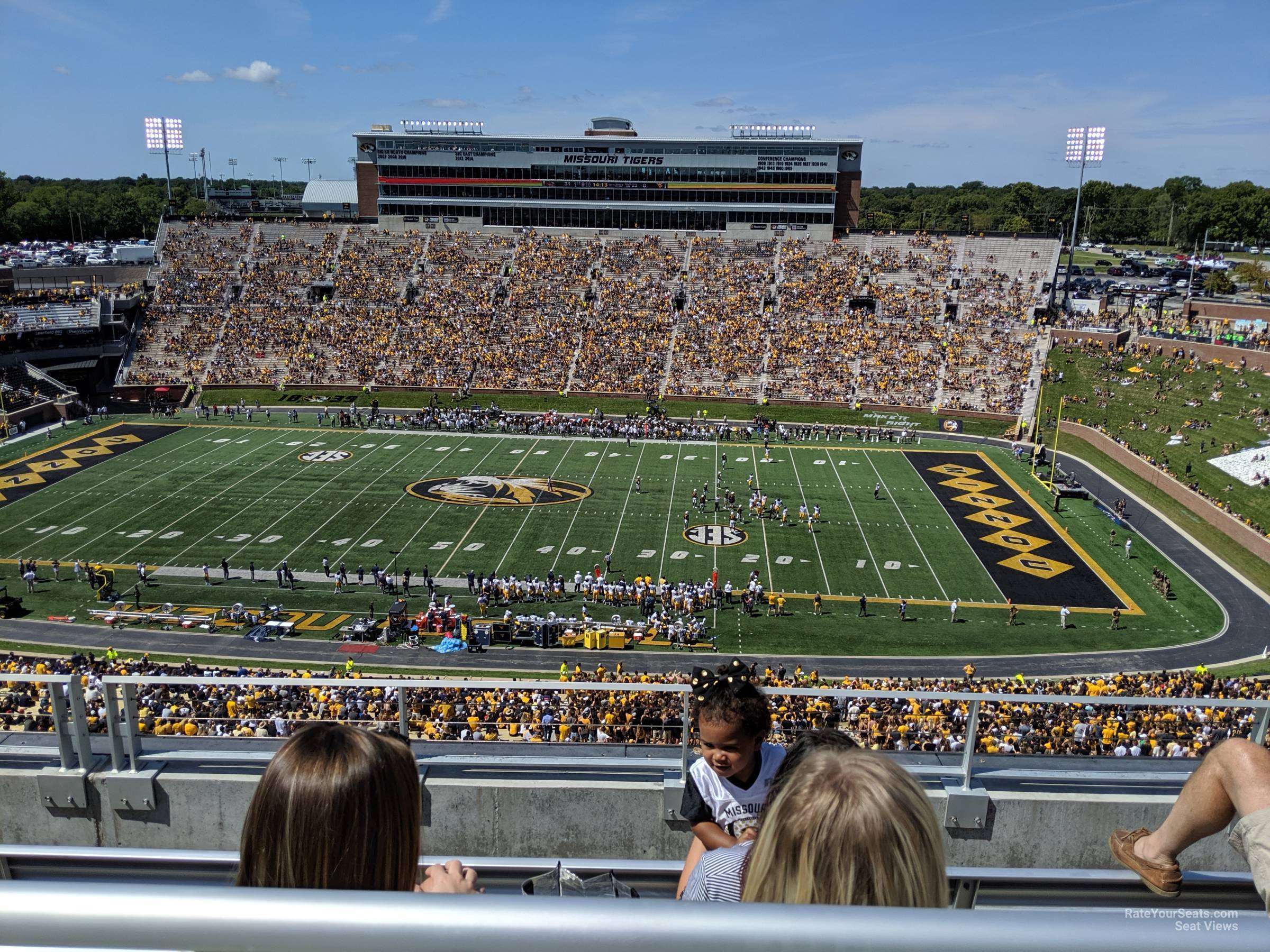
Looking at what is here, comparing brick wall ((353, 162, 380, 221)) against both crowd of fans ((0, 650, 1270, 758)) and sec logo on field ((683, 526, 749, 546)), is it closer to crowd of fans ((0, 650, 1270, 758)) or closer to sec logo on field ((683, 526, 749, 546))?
sec logo on field ((683, 526, 749, 546))

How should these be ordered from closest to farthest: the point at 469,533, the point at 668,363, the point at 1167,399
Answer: the point at 469,533 < the point at 1167,399 < the point at 668,363

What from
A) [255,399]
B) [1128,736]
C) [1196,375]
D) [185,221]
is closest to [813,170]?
[1196,375]

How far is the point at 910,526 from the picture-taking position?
1423 inches

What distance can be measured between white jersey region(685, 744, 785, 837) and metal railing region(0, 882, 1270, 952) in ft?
9.11

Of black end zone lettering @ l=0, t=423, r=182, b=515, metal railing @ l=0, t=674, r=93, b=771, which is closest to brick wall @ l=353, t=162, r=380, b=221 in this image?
black end zone lettering @ l=0, t=423, r=182, b=515

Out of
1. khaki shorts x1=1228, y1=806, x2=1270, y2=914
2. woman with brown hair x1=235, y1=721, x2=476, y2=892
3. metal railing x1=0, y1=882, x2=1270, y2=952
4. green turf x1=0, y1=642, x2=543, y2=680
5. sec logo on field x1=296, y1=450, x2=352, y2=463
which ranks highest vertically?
metal railing x1=0, y1=882, x2=1270, y2=952

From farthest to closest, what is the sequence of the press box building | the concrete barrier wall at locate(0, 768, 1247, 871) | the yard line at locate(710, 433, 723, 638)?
the press box building < the yard line at locate(710, 433, 723, 638) < the concrete barrier wall at locate(0, 768, 1247, 871)

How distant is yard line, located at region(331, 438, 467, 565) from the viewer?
107 ft

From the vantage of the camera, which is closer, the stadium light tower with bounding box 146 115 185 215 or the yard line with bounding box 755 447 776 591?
the yard line with bounding box 755 447 776 591

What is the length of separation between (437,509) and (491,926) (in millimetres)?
36939

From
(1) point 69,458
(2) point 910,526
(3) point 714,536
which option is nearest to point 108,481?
(1) point 69,458

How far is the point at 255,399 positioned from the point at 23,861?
56806 millimetres

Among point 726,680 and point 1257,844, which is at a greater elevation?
point 1257,844

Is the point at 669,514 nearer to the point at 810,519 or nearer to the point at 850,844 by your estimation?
the point at 810,519
